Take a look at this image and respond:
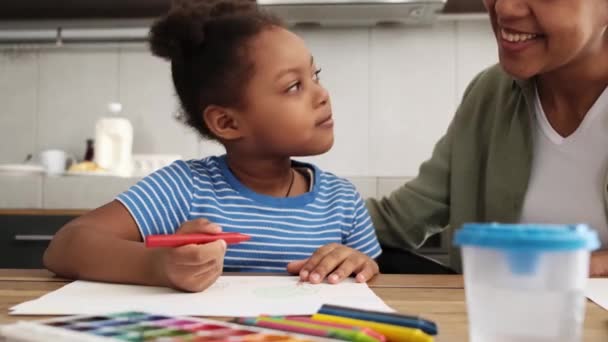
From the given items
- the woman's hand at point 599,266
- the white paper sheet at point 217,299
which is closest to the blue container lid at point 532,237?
the white paper sheet at point 217,299

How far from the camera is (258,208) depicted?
1.14 m

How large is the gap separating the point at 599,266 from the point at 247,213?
55 cm

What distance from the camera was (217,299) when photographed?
2.40ft

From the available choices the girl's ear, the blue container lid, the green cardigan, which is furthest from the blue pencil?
the green cardigan

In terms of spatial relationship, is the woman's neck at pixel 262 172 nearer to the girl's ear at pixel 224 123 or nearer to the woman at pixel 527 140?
the girl's ear at pixel 224 123

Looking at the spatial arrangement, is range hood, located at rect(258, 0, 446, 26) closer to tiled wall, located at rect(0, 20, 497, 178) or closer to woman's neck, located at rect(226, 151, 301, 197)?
tiled wall, located at rect(0, 20, 497, 178)

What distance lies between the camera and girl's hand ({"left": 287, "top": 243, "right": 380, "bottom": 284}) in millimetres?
867

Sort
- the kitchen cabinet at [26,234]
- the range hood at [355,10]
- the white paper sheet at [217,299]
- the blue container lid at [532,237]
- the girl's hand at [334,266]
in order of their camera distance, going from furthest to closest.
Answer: the range hood at [355,10]
the kitchen cabinet at [26,234]
the girl's hand at [334,266]
the white paper sheet at [217,299]
the blue container lid at [532,237]

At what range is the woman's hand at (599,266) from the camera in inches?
38.2

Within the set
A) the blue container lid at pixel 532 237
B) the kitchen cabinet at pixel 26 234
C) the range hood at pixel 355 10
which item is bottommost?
the kitchen cabinet at pixel 26 234

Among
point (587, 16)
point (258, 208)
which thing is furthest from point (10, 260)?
point (587, 16)

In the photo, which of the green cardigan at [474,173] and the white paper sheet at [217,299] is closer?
the white paper sheet at [217,299]

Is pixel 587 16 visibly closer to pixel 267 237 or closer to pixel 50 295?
pixel 267 237

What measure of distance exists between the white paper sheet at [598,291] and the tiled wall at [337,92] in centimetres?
179
